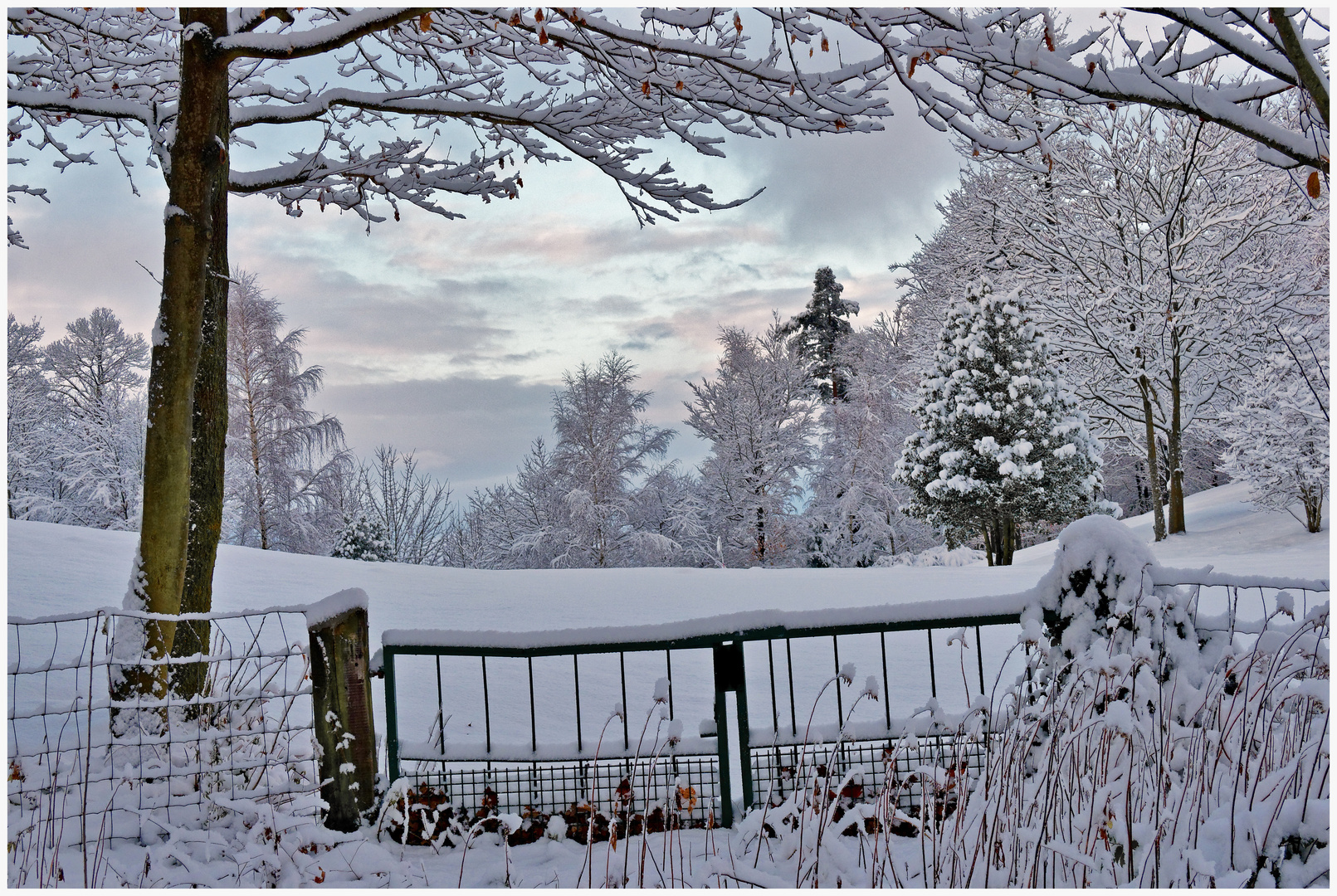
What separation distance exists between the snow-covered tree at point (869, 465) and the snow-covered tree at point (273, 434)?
12710 millimetres

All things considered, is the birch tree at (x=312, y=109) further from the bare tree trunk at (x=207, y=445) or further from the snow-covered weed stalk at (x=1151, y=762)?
the snow-covered weed stalk at (x=1151, y=762)

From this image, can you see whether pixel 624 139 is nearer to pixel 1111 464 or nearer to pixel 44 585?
pixel 44 585

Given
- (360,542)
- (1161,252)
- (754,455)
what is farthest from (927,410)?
(360,542)

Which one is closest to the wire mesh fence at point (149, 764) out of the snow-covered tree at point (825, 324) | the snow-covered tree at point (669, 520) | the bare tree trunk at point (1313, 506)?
the snow-covered tree at point (669, 520)

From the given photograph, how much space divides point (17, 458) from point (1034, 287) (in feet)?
76.7

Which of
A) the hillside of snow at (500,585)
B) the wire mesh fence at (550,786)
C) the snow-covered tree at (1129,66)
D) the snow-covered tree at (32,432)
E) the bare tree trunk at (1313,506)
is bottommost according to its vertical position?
the wire mesh fence at (550,786)

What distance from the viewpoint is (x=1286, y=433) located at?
14.7 metres

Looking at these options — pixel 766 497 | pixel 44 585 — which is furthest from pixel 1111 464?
pixel 44 585

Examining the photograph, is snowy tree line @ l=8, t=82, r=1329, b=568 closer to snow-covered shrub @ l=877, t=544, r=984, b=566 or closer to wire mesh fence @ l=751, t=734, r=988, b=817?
snow-covered shrub @ l=877, t=544, r=984, b=566

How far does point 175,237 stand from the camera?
176 inches

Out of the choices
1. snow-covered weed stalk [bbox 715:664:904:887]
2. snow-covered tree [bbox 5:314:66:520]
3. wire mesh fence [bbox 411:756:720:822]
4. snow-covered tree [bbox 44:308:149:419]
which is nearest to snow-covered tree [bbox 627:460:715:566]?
snow-covered tree [bbox 44:308:149:419]

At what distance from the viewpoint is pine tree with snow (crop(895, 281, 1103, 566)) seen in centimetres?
1792

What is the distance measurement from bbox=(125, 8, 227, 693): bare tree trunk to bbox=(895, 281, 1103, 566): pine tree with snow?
52.4 ft

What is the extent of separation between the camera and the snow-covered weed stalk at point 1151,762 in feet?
8.08
